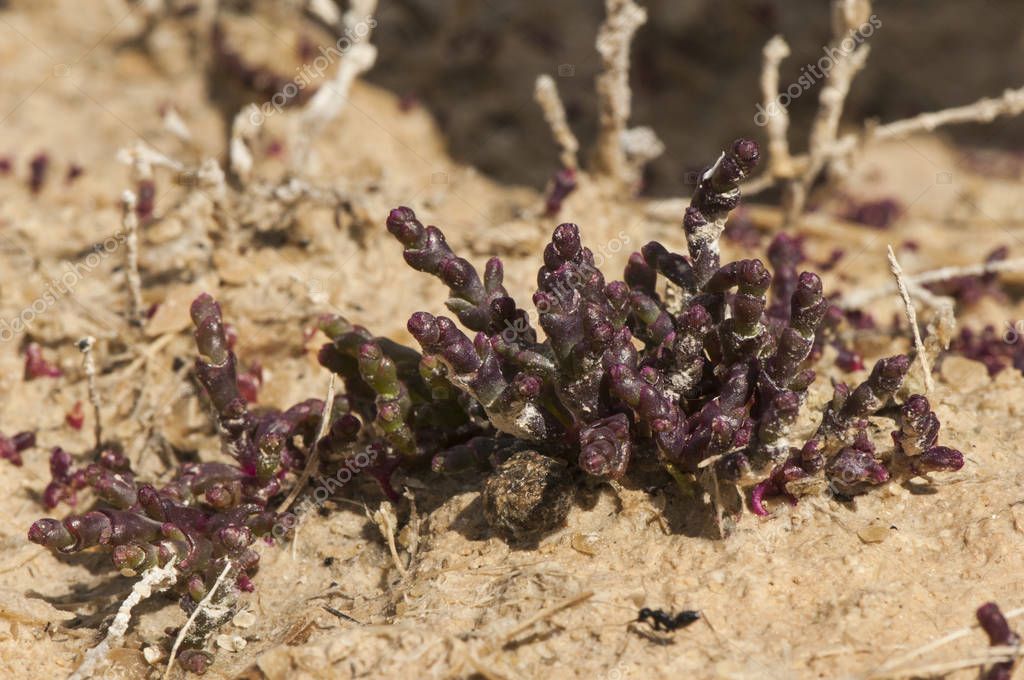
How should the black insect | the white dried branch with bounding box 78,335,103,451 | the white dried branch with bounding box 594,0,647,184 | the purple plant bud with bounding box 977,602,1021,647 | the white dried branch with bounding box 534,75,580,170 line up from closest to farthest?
the purple plant bud with bounding box 977,602,1021,647 < the black insect < the white dried branch with bounding box 78,335,103,451 < the white dried branch with bounding box 594,0,647,184 < the white dried branch with bounding box 534,75,580,170

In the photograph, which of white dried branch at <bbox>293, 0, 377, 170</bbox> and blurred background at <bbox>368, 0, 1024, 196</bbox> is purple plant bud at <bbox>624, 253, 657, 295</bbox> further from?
blurred background at <bbox>368, 0, 1024, 196</bbox>

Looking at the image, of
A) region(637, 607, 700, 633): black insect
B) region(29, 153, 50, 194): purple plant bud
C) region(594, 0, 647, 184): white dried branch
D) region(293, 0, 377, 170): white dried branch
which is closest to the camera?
region(637, 607, 700, 633): black insect

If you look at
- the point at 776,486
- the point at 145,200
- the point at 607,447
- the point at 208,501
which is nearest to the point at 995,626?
the point at 776,486

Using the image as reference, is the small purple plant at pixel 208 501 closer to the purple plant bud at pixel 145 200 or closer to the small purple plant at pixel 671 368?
Result: the small purple plant at pixel 671 368

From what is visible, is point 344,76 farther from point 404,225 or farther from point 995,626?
point 995,626

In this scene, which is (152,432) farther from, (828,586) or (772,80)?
(772,80)

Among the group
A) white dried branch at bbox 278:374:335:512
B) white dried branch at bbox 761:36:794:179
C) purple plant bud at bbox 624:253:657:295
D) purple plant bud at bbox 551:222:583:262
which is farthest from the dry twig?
white dried branch at bbox 761:36:794:179
